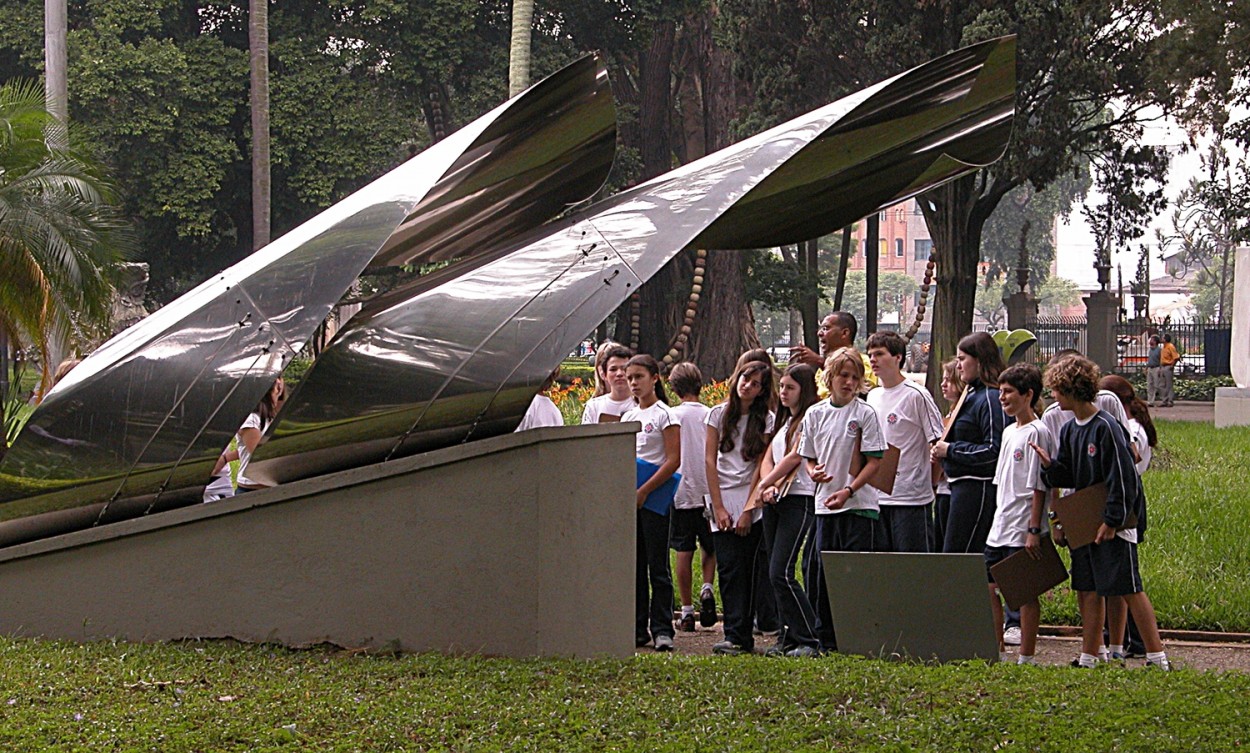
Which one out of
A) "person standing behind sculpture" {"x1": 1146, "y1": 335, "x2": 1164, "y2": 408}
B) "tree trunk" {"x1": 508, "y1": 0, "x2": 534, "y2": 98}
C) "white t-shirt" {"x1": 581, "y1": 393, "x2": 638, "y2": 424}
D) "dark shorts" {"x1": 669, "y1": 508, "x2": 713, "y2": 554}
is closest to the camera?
"white t-shirt" {"x1": 581, "y1": 393, "x2": 638, "y2": 424}

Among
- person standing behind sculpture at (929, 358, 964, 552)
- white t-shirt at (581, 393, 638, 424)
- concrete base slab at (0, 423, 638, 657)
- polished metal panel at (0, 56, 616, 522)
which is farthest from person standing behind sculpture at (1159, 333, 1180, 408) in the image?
concrete base slab at (0, 423, 638, 657)

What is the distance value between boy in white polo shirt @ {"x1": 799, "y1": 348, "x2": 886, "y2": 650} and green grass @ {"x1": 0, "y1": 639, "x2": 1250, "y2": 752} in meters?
0.99

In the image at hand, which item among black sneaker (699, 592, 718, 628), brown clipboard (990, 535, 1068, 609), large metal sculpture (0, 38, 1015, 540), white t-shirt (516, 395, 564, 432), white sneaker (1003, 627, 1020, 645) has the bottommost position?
white sneaker (1003, 627, 1020, 645)

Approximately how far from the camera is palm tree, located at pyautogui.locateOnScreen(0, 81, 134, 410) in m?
14.4

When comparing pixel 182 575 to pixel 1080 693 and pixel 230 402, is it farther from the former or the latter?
pixel 1080 693

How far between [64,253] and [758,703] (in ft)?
37.3

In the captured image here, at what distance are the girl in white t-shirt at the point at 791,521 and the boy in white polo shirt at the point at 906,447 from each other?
1.65ft

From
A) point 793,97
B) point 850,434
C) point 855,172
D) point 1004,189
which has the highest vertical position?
point 793,97

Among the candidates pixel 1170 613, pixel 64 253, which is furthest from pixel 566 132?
pixel 64 253

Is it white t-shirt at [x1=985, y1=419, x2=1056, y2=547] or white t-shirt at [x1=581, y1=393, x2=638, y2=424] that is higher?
white t-shirt at [x1=581, y1=393, x2=638, y2=424]

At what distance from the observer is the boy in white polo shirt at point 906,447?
787 centimetres

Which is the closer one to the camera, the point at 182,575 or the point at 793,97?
the point at 182,575

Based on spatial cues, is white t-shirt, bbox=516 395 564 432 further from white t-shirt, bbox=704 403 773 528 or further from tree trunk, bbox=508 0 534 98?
tree trunk, bbox=508 0 534 98

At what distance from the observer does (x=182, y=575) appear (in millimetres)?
6637
